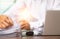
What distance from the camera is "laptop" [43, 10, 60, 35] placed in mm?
1055

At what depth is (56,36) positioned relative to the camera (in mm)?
1079

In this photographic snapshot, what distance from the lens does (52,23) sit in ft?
3.52

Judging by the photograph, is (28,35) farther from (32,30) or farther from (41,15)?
(41,15)

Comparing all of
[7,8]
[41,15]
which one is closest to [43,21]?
[41,15]

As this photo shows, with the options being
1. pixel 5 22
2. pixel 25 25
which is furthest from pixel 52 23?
pixel 5 22

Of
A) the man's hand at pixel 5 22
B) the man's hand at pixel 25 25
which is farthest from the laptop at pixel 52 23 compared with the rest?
the man's hand at pixel 5 22

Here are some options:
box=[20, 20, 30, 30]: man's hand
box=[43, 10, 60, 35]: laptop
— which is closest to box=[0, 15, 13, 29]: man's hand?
box=[20, 20, 30, 30]: man's hand

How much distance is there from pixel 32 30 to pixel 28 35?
0.05 metres

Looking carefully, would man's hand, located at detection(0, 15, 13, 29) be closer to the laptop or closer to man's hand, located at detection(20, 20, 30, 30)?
man's hand, located at detection(20, 20, 30, 30)

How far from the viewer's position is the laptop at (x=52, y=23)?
3.46ft

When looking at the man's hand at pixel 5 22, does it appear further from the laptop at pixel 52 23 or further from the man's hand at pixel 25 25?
the laptop at pixel 52 23

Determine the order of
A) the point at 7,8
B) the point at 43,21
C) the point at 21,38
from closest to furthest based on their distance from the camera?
the point at 21,38 < the point at 43,21 < the point at 7,8

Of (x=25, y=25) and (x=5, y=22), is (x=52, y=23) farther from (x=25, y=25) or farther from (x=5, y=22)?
(x=5, y=22)

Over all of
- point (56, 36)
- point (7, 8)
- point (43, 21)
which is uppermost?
point (7, 8)
